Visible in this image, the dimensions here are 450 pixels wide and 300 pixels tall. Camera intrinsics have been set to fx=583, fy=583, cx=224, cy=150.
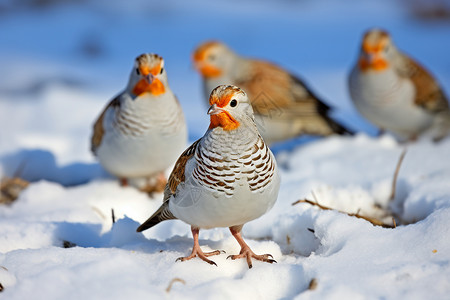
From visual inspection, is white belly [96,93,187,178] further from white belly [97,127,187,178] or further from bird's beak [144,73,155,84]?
bird's beak [144,73,155,84]

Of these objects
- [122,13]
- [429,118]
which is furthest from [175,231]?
[122,13]

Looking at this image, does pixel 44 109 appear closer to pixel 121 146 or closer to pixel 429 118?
pixel 121 146

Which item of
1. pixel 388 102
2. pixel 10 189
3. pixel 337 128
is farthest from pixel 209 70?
pixel 10 189

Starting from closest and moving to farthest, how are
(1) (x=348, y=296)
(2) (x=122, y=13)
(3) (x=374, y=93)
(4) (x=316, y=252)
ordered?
(1) (x=348, y=296)
(4) (x=316, y=252)
(3) (x=374, y=93)
(2) (x=122, y=13)

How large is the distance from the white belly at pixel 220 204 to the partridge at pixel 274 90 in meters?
3.02

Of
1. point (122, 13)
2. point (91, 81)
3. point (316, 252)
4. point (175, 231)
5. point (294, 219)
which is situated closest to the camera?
point (316, 252)

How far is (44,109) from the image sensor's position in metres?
6.67

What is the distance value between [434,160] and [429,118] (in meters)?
1.17

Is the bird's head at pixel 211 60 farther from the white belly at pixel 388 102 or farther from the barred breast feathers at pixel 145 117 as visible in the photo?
the barred breast feathers at pixel 145 117

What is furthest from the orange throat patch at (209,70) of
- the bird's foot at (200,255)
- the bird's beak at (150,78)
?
the bird's foot at (200,255)

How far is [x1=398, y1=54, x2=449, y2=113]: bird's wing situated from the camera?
18.6 ft

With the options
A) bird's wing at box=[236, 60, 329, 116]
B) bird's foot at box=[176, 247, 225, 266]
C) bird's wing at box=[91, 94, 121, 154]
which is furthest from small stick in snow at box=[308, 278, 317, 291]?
bird's wing at box=[236, 60, 329, 116]

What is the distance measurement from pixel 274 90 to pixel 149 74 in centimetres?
225

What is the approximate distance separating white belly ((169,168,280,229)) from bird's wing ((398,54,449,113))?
3.39 metres
